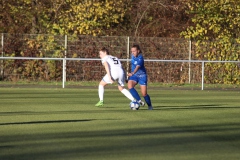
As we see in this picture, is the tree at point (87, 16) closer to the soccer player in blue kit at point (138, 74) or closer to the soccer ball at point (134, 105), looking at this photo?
the soccer player in blue kit at point (138, 74)

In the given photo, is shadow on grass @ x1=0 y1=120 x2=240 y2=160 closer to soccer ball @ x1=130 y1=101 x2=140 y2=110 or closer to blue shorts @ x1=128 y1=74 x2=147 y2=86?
soccer ball @ x1=130 y1=101 x2=140 y2=110

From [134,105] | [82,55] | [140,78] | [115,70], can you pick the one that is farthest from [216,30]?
[134,105]

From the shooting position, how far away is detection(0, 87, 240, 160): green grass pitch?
10.8 meters

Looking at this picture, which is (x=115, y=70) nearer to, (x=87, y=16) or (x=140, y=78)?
(x=140, y=78)

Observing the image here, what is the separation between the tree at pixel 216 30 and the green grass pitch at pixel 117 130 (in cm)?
1466

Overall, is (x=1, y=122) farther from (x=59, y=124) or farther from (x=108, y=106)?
(x=108, y=106)

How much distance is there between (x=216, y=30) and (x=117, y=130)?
2483 cm

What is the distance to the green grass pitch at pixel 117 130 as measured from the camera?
1083cm

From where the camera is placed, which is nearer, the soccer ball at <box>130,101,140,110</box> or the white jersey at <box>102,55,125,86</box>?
the soccer ball at <box>130,101,140,110</box>

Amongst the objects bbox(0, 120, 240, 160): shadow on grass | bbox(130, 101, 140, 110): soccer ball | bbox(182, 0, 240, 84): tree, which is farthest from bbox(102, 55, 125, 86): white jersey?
bbox(182, 0, 240, 84): tree

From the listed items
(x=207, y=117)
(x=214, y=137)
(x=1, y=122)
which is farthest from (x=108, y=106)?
(x=214, y=137)

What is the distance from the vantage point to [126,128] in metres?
14.4

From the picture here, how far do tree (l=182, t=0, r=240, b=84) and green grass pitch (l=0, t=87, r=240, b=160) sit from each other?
48.1 feet

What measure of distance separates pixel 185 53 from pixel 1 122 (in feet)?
74.0
